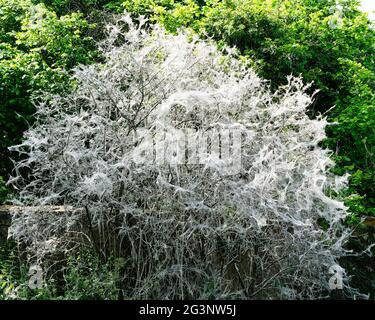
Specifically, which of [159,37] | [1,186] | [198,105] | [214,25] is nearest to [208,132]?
[198,105]

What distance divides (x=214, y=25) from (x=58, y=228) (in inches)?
187

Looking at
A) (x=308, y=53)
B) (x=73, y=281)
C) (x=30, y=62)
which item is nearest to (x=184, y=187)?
(x=73, y=281)

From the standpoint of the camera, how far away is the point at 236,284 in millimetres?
5750

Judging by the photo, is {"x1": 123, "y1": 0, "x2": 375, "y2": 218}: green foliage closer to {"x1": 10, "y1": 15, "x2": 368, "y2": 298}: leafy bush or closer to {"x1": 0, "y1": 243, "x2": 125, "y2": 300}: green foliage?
{"x1": 10, "y1": 15, "x2": 368, "y2": 298}: leafy bush

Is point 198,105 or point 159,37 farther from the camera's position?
point 159,37

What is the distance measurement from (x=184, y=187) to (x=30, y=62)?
3.97 metres

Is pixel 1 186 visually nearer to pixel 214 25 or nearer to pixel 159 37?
pixel 159 37

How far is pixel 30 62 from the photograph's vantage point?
26.1 feet

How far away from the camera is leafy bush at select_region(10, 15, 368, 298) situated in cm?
505

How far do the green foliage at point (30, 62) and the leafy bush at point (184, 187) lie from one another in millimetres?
1681

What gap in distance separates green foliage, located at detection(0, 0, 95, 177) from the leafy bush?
1681 mm

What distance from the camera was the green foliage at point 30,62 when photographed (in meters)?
7.62

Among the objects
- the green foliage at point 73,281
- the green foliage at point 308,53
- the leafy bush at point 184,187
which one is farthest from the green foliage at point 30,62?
the green foliage at point 73,281

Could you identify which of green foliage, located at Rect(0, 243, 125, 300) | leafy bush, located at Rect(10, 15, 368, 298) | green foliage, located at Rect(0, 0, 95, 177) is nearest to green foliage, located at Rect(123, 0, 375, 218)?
green foliage, located at Rect(0, 0, 95, 177)
